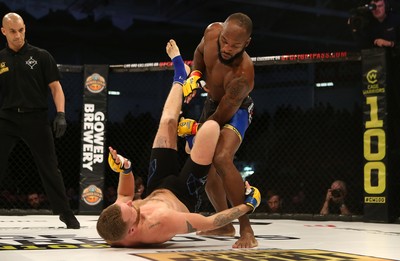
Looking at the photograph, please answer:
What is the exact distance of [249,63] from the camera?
2736mm

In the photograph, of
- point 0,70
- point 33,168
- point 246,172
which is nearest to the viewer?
point 0,70

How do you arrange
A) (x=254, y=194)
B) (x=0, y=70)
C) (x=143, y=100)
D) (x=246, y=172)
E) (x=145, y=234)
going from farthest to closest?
1. (x=143, y=100)
2. (x=246, y=172)
3. (x=0, y=70)
4. (x=254, y=194)
5. (x=145, y=234)

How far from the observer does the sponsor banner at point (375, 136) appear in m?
4.32

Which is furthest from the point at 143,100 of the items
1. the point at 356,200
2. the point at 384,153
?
the point at 384,153

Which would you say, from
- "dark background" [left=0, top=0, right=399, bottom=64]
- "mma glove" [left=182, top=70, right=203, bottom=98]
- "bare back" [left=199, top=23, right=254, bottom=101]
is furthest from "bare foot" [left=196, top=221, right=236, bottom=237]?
"dark background" [left=0, top=0, right=399, bottom=64]

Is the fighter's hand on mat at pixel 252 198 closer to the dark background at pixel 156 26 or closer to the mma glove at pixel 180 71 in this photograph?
the mma glove at pixel 180 71

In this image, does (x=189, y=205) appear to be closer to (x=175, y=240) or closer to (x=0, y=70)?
(x=175, y=240)

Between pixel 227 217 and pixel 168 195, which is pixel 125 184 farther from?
pixel 227 217

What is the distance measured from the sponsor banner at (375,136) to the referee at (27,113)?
246 centimetres

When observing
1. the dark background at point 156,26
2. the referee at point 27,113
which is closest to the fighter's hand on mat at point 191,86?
the referee at point 27,113

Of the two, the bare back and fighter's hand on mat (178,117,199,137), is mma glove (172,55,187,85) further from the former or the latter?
fighter's hand on mat (178,117,199,137)

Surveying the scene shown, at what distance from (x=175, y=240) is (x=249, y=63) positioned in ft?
3.31

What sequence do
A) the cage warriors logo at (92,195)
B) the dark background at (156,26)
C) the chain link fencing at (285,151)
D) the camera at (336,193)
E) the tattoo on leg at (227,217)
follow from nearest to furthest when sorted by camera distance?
the tattoo on leg at (227,217) → the camera at (336,193) → the cage warriors logo at (92,195) → the chain link fencing at (285,151) → the dark background at (156,26)

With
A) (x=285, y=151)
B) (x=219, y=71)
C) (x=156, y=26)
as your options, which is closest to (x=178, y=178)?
(x=219, y=71)
